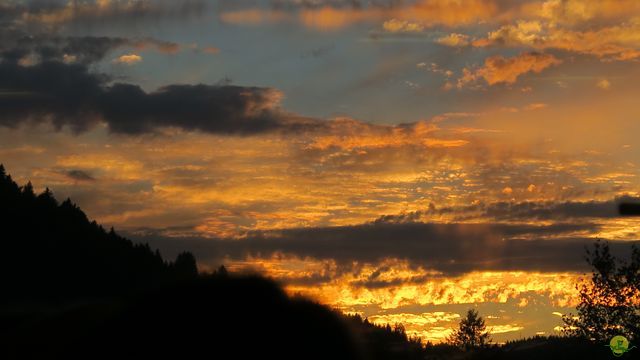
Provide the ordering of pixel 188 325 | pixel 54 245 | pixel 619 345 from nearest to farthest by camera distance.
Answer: pixel 188 325 → pixel 619 345 → pixel 54 245

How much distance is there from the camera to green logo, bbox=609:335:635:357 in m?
77.6

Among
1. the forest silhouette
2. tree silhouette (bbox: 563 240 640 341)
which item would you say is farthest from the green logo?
the forest silhouette

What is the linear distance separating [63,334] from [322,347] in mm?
3586

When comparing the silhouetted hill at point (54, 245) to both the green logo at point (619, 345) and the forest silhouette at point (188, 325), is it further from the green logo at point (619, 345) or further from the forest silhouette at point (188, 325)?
the forest silhouette at point (188, 325)

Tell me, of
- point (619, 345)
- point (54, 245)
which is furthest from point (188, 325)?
point (54, 245)

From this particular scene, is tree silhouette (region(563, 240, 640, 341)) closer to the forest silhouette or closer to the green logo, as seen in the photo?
the green logo

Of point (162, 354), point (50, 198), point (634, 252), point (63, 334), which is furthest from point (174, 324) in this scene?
point (50, 198)

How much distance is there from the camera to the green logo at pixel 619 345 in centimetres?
7756

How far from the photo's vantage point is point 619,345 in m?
78.1

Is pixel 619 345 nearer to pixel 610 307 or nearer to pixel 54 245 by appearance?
pixel 610 307

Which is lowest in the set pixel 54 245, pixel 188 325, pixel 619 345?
pixel 619 345

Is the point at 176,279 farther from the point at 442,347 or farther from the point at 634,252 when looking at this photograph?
the point at 442,347

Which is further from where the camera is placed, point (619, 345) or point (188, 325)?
point (619, 345)

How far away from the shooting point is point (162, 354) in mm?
9930
